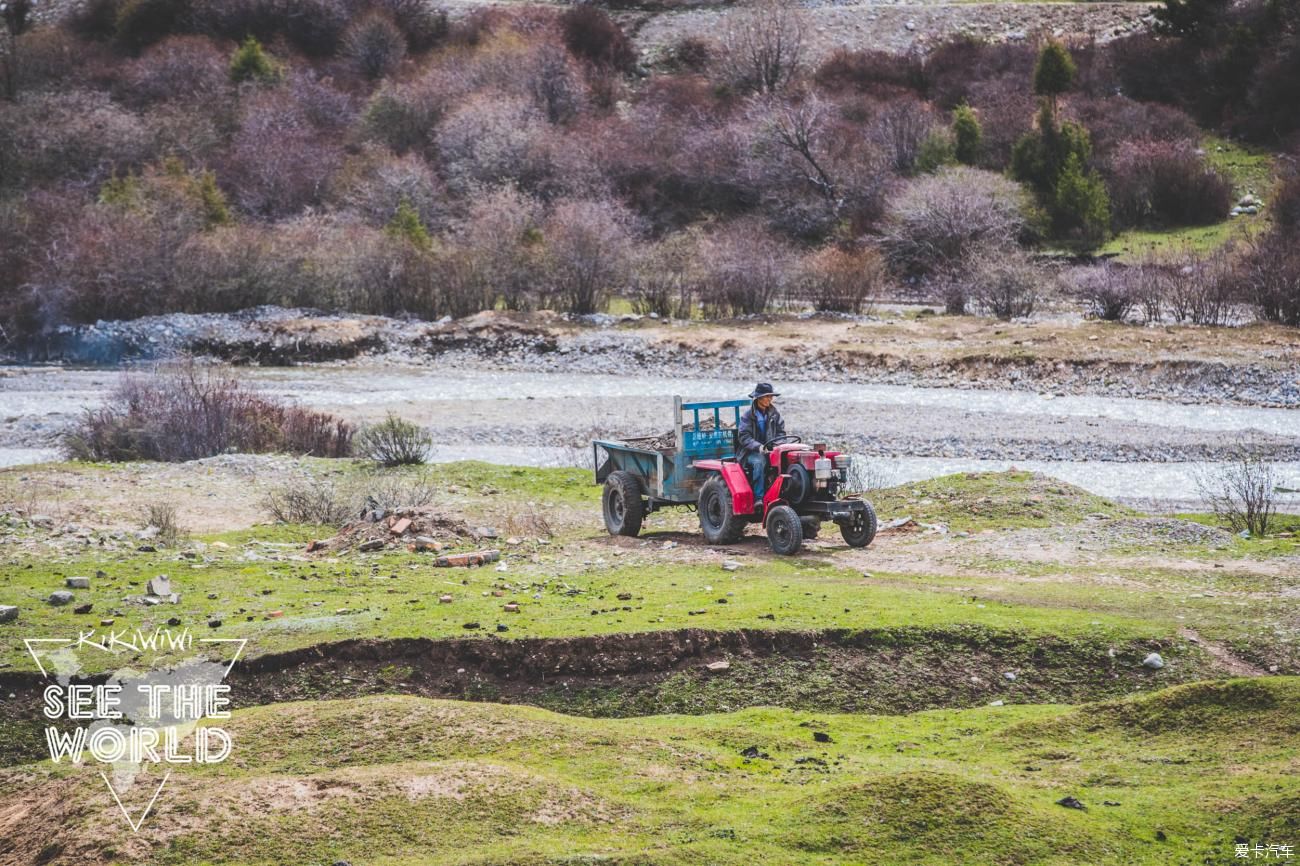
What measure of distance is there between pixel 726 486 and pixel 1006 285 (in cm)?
2989

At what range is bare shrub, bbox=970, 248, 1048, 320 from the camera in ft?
145

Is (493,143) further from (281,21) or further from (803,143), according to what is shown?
(281,21)

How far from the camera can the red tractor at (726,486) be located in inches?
645

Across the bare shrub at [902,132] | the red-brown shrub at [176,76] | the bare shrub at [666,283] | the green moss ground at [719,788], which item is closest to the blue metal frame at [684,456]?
the green moss ground at [719,788]

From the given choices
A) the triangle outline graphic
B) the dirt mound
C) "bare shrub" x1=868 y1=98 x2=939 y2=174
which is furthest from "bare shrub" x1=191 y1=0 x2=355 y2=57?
the triangle outline graphic

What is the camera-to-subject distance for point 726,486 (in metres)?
16.9

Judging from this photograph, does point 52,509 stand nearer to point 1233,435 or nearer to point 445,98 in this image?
point 1233,435

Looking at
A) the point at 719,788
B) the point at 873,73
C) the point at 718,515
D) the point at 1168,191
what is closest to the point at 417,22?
the point at 873,73

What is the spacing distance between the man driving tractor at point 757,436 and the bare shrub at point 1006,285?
28804 millimetres

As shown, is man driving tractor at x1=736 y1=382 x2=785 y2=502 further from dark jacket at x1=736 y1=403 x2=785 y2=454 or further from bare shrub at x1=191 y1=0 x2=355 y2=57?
bare shrub at x1=191 y1=0 x2=355 y2=57

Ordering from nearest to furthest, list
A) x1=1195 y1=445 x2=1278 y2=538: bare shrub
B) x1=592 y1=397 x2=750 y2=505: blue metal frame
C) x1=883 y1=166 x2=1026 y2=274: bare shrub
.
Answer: x1=592 y1=397 x2=750 y2=505: blue metal frame, x1=1195 y1=445 x2=1278 y2=538: bare shrub, x1=883 y1=166 x2=1026 y2=274: bare shrub

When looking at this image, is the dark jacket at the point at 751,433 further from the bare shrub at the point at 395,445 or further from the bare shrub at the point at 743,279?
the bare shrub at the point at 743,279

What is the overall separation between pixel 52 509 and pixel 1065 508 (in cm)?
1395

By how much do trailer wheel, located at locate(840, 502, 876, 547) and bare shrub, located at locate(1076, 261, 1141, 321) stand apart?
93.1 ft
